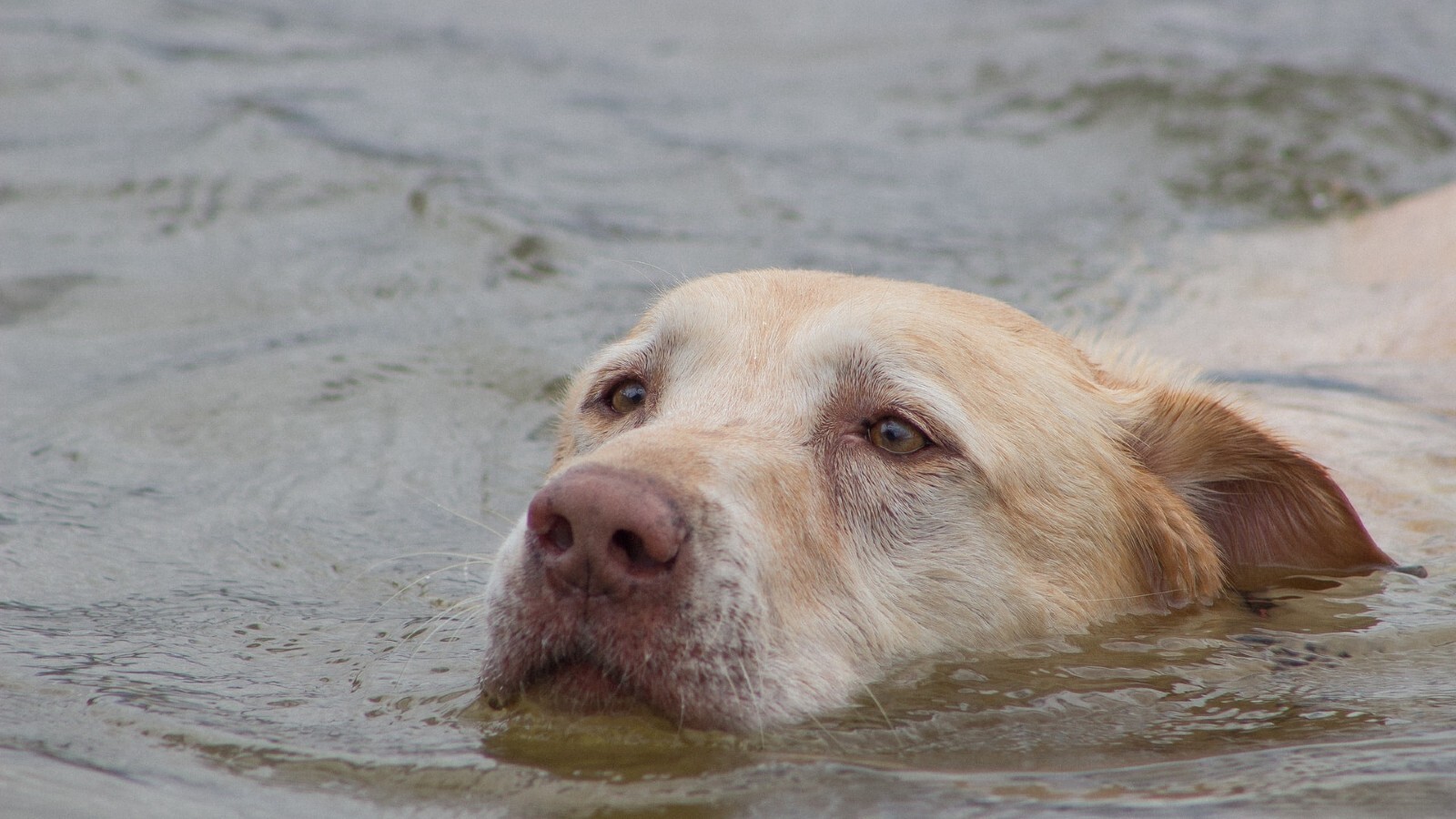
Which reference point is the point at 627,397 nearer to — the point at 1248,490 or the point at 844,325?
the point at 844,325

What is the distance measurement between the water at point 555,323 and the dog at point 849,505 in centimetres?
16

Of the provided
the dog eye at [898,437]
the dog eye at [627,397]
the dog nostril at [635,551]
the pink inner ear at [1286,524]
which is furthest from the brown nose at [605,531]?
the pink inner ear at [1286,524]

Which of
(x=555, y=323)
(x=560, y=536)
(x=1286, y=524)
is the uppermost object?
(x=1286, y=524)

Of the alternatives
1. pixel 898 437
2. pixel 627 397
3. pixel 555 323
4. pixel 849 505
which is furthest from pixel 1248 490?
pixel 555 323

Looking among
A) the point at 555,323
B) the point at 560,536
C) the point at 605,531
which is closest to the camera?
the point at 605,531

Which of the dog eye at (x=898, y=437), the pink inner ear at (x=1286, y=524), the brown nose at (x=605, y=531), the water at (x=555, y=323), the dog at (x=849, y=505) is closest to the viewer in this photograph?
the brown nose at (x=605, y=531)

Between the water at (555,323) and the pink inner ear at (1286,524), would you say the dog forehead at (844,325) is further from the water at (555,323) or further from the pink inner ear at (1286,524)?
the water at (555,323)

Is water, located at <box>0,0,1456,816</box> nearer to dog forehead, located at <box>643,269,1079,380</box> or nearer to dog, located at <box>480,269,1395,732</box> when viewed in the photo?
dog, located at <box>480,269,1395,732</box>

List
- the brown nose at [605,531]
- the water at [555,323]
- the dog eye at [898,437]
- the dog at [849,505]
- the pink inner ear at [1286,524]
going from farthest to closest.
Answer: the pink inner ear at [1286,524], the dog eye at [898,437], the water at [555,323], the dog at [849,505], the brown nose at [605,531]

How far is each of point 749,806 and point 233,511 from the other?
324 cm

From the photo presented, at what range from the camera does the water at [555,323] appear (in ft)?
12.2

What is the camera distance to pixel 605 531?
3.42 m

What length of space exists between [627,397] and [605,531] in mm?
1483

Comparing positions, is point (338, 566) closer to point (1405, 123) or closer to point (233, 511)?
point (233, 511)
